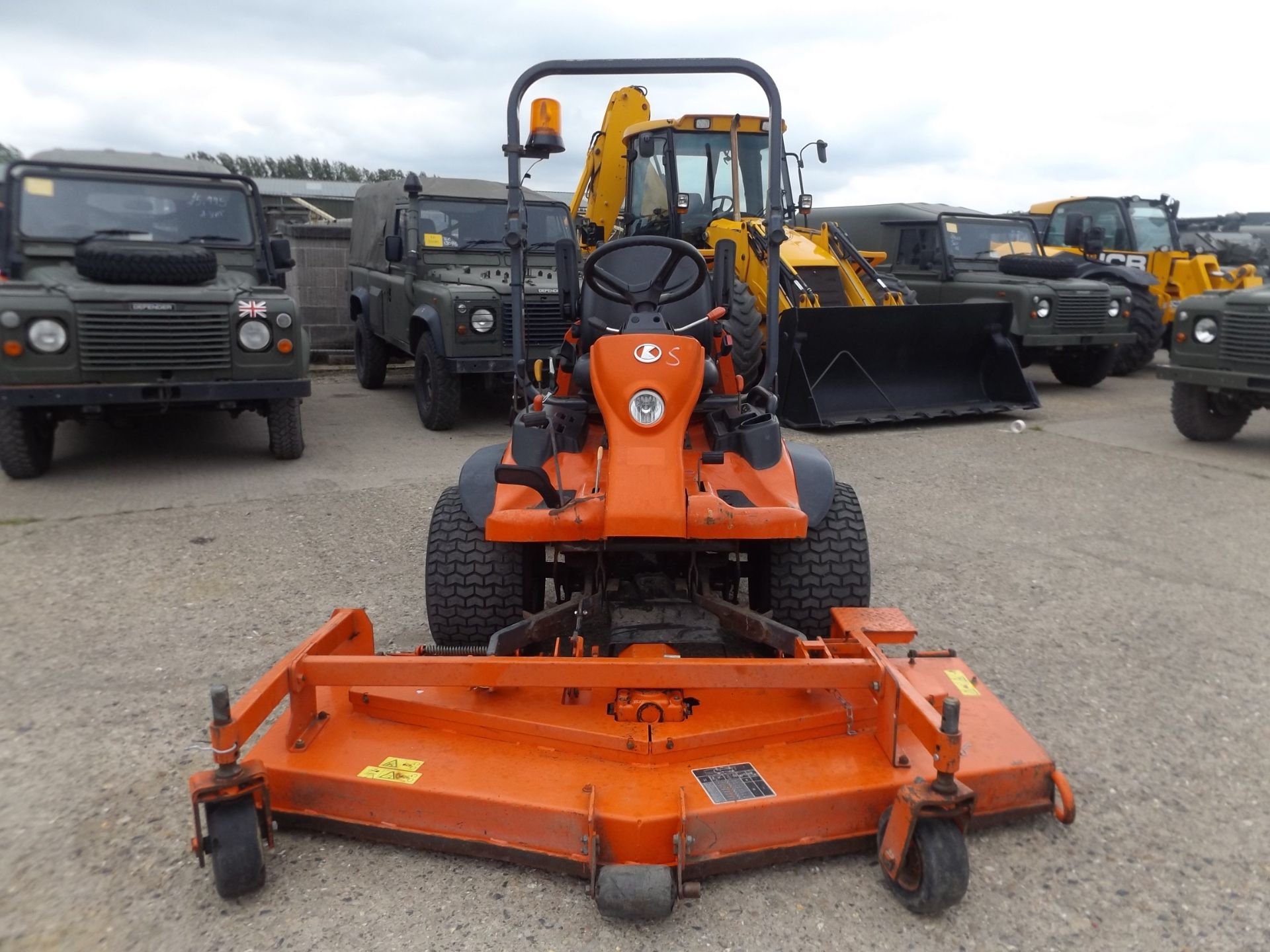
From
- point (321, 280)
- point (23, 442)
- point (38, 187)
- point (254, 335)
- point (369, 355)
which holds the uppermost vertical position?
point (38, 187)

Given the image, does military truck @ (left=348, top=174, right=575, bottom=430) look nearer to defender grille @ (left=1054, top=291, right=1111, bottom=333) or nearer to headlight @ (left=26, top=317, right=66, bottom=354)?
headlight @ (left=26, top=317, right=66, bottom=354)

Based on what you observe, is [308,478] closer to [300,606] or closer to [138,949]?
[300,606]

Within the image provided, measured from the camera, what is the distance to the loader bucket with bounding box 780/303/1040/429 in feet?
26.4

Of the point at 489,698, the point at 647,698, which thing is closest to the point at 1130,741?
the point at 647,698

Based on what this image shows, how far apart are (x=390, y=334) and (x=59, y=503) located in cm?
376

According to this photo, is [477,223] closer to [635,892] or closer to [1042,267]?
[1042,267]

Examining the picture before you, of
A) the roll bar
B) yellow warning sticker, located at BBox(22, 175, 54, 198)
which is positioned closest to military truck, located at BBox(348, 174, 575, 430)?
yellow warning sticker, located at BBox(22, 175, 54, 198)

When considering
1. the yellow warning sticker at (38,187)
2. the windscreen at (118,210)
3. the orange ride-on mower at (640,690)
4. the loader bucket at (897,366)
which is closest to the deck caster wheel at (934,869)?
the orange ride-on mower at (640,690)

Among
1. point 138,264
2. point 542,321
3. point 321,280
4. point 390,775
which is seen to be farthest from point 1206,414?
point 321,280

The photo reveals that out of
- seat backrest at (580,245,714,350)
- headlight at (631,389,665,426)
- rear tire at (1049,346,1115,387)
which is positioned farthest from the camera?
rear tire at (1049,346,1115,387)

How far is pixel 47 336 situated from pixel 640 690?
495 centimetres

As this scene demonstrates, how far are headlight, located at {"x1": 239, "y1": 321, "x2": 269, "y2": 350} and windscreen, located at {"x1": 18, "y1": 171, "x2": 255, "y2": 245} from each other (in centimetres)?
123

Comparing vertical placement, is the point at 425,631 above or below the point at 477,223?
below

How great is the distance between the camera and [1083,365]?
10.8 m
